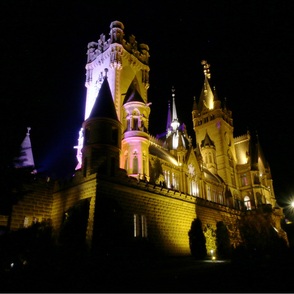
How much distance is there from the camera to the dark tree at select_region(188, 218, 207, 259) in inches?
1131

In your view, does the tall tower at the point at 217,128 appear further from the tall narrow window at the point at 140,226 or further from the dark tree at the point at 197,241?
the tall narrow window at the point at 140,226

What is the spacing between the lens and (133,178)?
26422mm

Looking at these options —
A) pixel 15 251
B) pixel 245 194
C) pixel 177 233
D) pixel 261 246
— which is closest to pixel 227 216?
pixel 261 246

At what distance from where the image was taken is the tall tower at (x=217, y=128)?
6219 cm

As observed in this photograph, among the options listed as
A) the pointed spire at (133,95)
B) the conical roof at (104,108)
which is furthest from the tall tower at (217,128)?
the conical roof at (104,108)

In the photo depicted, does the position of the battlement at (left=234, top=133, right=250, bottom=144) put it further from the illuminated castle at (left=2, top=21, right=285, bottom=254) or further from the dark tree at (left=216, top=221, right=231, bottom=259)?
the dark tree at (left=216, top=221, right=231, bottom=259)

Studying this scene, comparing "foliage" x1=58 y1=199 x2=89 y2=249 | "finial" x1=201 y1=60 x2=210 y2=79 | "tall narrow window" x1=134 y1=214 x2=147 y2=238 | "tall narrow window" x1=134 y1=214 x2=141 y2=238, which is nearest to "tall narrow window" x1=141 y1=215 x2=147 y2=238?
"tall narrow window" x1=134 y1=214 x2=147 y2=238

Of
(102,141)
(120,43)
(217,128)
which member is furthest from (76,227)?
(217,128)

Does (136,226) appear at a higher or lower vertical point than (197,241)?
higher

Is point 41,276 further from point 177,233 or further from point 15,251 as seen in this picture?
point 177,233

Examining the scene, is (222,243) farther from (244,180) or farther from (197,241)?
(244,180)

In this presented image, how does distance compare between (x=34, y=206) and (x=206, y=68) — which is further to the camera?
(x=206, y=68)

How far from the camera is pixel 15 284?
1101 centimetres

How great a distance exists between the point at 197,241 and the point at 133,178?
10066 millimetres
